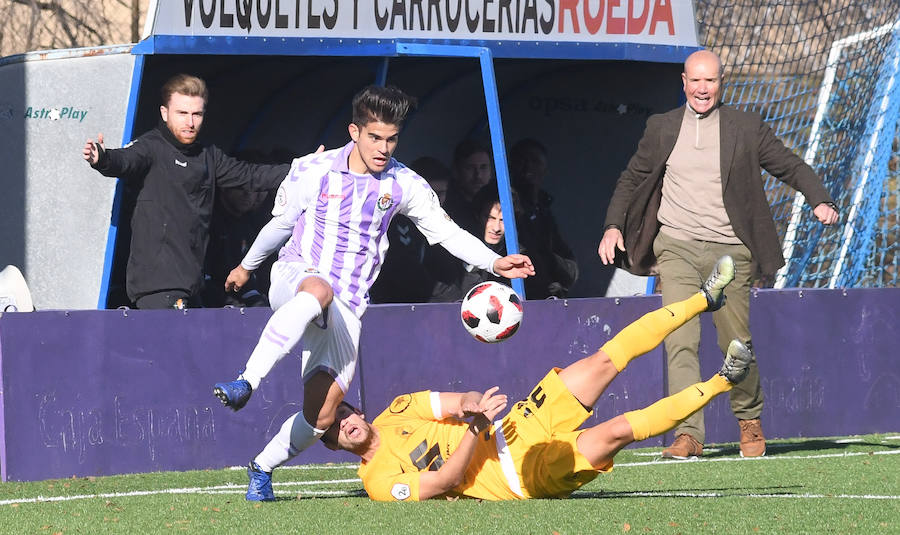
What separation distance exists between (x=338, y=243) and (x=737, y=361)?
178 centimetres

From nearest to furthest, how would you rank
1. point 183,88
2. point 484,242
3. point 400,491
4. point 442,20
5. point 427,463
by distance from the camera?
point 400,491 < point 427,463 < point 183,88 < point 442,20 < point 484,242

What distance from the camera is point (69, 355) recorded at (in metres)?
7.45

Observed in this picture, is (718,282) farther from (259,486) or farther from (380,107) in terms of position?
(259,486)

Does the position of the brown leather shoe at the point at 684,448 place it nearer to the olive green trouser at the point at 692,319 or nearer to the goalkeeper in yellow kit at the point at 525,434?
the olive green trouser at the point at 692,319

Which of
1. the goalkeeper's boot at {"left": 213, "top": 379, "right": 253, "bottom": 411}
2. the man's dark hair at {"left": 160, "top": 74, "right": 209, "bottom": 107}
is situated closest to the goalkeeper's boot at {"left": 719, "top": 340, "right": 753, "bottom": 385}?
the goalkeeper's boot at {"left": 213, "top": 379, "right": 253, "bottom": 411}

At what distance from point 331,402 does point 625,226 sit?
2.46 metres

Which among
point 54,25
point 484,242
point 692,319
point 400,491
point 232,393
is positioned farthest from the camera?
point 54,25

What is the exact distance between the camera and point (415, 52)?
29.2 ft

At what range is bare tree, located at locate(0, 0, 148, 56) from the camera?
41.5 feet

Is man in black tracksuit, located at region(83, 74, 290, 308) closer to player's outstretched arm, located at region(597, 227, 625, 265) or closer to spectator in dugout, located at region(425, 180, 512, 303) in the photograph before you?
spectator in dugout, located at region(425, 180, 512, 303)

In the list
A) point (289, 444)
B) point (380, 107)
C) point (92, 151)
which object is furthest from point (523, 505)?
point (92, 151)

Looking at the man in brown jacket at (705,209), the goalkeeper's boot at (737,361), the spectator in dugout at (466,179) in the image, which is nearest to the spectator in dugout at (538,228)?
the spectator in dugout at (466,179)

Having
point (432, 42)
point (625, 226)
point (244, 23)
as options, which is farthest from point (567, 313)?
point (244, 23)

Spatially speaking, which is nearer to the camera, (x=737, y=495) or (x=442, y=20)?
(x=737, y=495)
